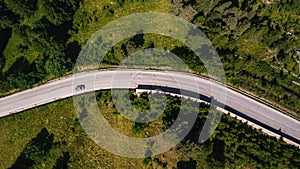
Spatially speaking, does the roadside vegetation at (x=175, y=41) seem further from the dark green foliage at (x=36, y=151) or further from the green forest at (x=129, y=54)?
the dark green foliage at (x=36, y=151)

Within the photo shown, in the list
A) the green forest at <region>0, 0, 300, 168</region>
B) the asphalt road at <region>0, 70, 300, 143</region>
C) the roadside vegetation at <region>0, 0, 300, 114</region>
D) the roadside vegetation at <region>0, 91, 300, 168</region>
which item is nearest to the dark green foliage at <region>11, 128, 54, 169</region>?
the roadside vegetation at <region>0, 91, 300, 168</region>

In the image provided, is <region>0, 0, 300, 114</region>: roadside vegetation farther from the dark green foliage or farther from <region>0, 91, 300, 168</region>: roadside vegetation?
the dark green foliage

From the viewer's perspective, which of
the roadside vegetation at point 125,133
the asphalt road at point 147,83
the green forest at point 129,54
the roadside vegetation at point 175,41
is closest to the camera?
the roadside vegetation at point 125,133

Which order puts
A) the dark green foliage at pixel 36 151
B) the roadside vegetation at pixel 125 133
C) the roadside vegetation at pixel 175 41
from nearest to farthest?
the roadside vegetation at pixel 125 133
the dark green foliage at pixel 36 151
the roadside vegetation at pixel 175 41

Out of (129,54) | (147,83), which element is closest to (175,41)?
(129,54)

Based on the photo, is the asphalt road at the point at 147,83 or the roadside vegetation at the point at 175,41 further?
the roadside vegetation at the point at 175,41

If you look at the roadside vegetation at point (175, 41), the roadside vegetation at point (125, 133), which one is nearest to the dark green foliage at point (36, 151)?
the roadside vegetation at point (125, 133)

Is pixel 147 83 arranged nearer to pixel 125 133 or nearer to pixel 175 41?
pixel 175 41
